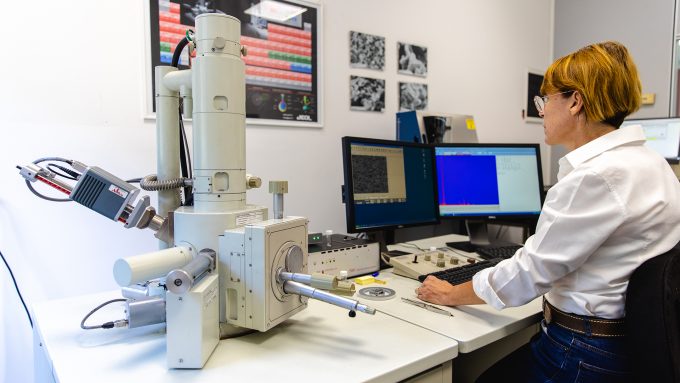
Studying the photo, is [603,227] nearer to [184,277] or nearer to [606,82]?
[606,82]

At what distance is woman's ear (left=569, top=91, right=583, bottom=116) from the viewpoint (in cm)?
101

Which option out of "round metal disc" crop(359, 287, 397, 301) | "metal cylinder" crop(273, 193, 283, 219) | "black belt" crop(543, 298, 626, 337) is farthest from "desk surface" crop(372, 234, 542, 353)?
"metal cylinder" crop(273, 193, 283, 219)

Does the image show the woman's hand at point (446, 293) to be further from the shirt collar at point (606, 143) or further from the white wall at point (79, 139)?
the white wall at point (79, 139)

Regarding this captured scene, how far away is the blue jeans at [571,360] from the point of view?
89 centimetres

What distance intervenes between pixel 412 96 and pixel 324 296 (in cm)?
160

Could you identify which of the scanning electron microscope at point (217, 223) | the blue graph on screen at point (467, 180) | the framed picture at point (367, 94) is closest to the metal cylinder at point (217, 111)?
the scanning electron microscope at point (217, 223)

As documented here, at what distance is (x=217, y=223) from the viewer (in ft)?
3.09

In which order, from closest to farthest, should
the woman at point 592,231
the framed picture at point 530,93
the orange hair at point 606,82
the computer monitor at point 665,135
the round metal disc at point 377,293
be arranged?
the woman at point 592,231 → the orange hair at point 606,82 → the round metal disc at point 377,293 → the computer monitor at point 665,135 → the framed picture at point 530,93

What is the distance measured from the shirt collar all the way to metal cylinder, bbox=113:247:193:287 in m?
0.89

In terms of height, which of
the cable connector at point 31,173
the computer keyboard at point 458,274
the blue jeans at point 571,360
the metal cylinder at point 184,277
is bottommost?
the blue jeans at point 571,360

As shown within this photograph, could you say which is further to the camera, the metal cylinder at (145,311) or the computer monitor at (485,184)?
the computer monitor at (485,184)

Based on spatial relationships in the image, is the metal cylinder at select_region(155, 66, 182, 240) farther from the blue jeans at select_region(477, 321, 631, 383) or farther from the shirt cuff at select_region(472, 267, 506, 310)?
the blue jeans at select_region(477, 321, 631, 383)

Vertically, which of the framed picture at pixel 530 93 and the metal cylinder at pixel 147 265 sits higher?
the framed picture at pixel 530 93

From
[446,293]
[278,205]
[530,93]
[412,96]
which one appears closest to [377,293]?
[446,293]
